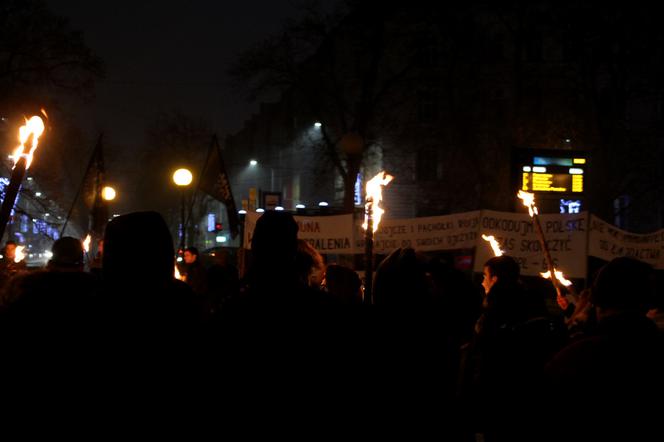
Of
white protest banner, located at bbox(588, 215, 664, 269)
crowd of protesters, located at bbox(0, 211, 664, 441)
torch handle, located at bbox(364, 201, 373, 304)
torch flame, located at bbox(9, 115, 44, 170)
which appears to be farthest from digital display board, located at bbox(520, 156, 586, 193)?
crowd of protesters, located at bbox(0, 211, 664, 441)

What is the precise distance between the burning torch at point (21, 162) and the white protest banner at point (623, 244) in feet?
27.0

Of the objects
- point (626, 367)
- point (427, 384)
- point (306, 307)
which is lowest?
point (427, 384)

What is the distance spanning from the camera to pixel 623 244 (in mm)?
10438

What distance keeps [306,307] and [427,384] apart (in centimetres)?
88

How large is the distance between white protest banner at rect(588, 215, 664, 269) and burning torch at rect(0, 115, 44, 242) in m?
8.24

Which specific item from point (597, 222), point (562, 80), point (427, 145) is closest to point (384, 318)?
point (597, 222)

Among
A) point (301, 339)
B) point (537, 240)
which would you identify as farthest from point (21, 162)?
point (537, 240)

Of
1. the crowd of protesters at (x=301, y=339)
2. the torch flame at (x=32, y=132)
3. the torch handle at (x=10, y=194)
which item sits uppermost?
the torch flame at (x=32, y=132)

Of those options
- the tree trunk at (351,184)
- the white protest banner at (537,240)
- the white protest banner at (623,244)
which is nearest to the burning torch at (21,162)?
the white protest banner at (537,240)

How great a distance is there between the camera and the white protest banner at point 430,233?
11.2 metres

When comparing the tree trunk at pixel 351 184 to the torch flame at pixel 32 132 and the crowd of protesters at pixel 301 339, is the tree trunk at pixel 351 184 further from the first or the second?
the crowd of protesters at pixel 301 339

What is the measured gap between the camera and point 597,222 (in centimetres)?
1059

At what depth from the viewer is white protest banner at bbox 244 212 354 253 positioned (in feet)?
38.3

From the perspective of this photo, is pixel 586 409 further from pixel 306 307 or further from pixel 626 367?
pixel 306 307
